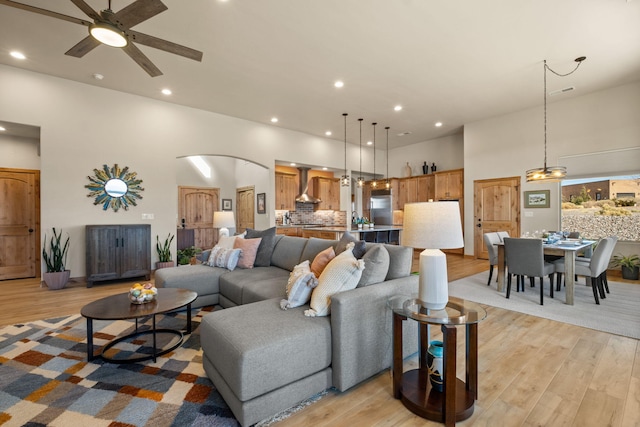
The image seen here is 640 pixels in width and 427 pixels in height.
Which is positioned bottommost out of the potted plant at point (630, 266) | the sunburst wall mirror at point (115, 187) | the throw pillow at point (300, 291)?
the potted plant at point (630, 266)

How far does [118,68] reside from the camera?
14.3ft

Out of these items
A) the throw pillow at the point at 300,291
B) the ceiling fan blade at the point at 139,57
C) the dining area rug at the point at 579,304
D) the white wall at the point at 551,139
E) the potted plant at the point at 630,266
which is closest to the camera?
the throw pillow at the point at 300,291

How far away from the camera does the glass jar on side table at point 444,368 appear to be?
5.07 feet

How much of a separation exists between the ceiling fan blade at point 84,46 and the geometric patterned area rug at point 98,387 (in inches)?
110

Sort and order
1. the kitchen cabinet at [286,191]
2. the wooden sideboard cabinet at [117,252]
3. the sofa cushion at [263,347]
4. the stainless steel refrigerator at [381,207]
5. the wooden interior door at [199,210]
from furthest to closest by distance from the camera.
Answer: the stainless steel refrigerator at [381,207], the wooden interior door at [199,210], the kitchen cabinet at [286,191], the wooden sideboard cabinet at [117,252], the sofa cushion at [263,347]

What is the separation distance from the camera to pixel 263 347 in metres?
1.58

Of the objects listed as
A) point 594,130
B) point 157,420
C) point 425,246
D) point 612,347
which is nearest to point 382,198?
point 594,130

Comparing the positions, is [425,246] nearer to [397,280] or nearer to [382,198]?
[397,280]

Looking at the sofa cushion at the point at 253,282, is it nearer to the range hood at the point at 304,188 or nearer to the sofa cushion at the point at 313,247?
the sofa cushion at the point at 313,247

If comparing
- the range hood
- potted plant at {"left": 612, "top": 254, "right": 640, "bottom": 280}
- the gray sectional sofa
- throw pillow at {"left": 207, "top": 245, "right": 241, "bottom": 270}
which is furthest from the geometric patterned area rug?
potted plant at {"left": 612, "top": 254, "right": 640, "bottom": 280}

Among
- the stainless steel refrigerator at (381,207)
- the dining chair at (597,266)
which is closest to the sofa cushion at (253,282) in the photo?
the dining chair at (597,266)

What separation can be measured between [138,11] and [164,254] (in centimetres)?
429

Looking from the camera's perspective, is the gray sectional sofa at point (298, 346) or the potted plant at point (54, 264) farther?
the potted plant at point (54, 264)

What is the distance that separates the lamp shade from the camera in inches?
70.2
